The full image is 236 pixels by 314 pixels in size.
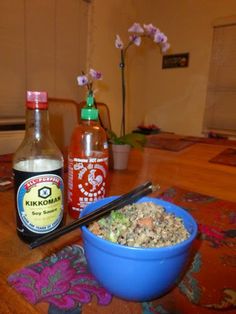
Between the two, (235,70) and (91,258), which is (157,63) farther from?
(91,258)

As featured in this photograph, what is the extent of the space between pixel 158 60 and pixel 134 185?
2.71 m

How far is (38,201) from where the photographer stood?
1.28 ft

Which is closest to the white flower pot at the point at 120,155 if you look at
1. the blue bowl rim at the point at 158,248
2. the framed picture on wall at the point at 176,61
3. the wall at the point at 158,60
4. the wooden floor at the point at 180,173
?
the wooden floor at the point at 180,173

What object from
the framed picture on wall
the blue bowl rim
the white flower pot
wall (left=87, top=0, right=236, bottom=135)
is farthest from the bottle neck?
the framed picture on wall

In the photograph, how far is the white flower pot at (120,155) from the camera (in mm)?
885

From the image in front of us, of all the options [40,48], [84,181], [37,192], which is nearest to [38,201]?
[37,192]

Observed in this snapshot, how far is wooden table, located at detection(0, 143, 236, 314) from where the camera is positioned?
1.02 ft

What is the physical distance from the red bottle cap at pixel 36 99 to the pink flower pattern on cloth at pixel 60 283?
255 mm

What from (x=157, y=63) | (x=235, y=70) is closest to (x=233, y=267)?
(x=235, y=70)

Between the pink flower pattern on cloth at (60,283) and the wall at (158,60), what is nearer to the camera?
the pink flower pattern on cloth at (60,283)

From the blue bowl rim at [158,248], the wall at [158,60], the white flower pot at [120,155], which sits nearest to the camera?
the blue bowl rim at [158,248]

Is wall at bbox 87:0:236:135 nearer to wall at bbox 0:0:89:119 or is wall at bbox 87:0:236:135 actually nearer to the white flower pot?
wall at bbox 0:0:89:119

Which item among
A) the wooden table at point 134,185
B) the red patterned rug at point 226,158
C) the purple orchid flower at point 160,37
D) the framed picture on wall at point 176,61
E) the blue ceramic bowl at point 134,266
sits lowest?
the wooden table at point 134,185

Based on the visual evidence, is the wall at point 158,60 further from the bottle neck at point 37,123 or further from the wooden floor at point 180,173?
the bottle neck at point 37,123
